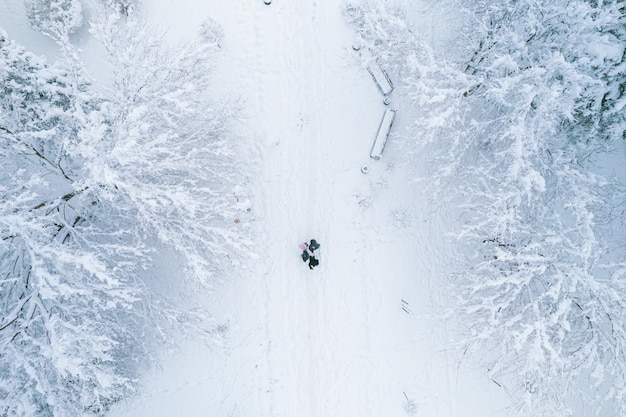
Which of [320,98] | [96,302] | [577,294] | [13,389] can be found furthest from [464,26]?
[13,389]

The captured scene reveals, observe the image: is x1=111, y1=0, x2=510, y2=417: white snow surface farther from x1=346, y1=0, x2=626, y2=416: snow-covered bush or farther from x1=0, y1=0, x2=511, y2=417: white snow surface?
x1=346, y1=0, x2=626, y2=416: snow-covered bush

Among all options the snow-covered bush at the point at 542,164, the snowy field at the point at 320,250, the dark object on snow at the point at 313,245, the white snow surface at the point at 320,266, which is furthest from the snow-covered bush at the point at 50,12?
the dark object on snow at the point at 313,245

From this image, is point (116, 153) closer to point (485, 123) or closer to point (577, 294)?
point (485, 123)

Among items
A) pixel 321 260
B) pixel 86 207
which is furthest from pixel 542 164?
pixel 86 207

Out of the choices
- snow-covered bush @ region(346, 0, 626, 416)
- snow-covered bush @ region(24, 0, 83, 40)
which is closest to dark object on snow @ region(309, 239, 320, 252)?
snow-covered bush @ region(346, 0, 626, 416)

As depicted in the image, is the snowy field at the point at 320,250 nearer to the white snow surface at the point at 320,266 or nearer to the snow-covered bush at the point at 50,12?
the white snow surface at the point at 320,266
